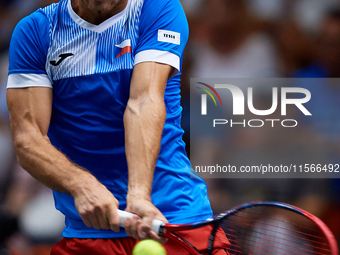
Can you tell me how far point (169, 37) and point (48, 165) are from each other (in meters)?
0.73

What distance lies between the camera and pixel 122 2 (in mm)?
2012

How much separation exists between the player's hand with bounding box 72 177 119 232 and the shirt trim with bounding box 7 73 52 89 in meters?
0.50

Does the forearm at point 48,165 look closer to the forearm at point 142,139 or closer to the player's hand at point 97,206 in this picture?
the player's hand at point 97,206

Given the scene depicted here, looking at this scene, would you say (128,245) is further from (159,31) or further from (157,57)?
(159,31)

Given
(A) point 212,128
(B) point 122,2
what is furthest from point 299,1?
(B) point 122,2

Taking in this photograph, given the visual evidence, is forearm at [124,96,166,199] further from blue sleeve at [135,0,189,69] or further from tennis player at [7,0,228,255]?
blue sleeve at [135,0,189,69]

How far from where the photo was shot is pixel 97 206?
1.72 metres

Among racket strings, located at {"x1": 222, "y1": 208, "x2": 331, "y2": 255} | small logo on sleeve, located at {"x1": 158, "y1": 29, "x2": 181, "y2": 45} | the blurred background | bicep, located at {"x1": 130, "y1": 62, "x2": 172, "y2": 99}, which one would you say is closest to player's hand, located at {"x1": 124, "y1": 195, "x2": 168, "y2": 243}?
bicep, located at {"x1": 130, "y1": 62, "x2": 172, "y2": 99}

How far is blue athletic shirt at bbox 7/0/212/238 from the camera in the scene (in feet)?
6.49

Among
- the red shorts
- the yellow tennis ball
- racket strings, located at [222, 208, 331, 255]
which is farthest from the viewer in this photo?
racket strings, located at [222, 208, 331, 255]

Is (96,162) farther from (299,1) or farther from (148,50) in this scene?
(299,1)

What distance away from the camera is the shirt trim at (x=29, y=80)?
6.58ft

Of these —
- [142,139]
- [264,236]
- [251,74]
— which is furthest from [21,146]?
[251,74]

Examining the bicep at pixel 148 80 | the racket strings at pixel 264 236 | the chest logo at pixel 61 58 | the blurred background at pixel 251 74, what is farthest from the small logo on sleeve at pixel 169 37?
the blurred background at pixel 251 74
